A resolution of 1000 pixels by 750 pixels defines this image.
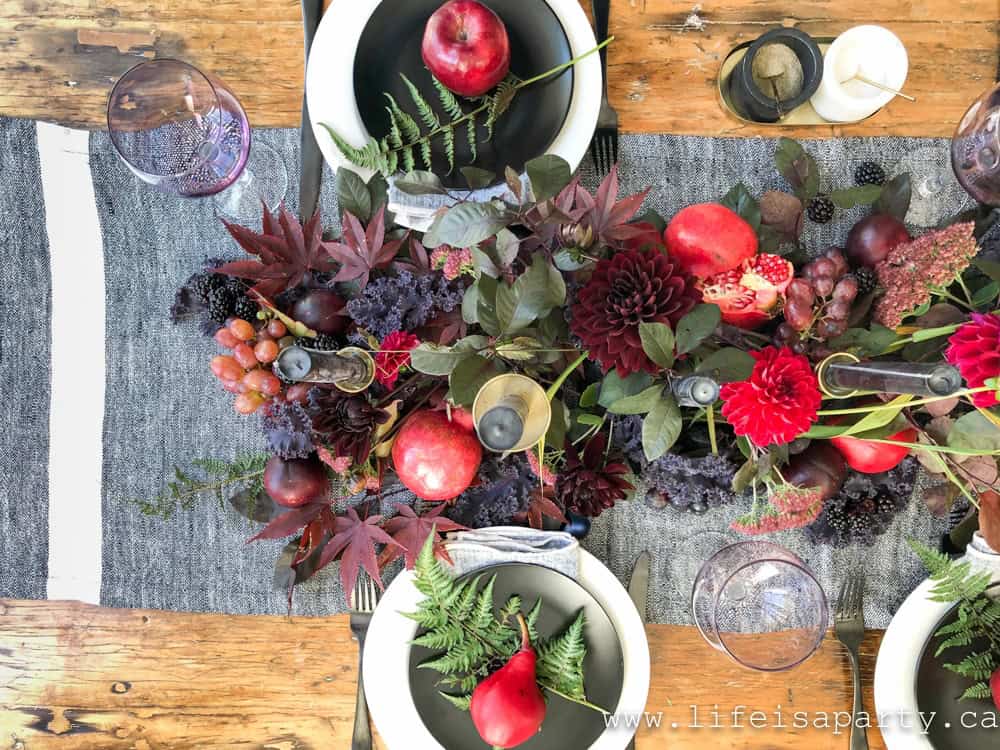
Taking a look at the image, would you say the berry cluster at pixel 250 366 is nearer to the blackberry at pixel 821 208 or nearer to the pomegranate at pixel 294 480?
the pomegranate at pixel 294 480

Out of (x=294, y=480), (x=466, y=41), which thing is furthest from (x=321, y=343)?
(x=466, y=41)

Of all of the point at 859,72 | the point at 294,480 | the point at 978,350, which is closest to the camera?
the point at 978,350

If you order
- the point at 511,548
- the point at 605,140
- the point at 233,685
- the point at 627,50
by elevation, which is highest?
the point at 627,50

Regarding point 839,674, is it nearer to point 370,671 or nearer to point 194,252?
point 370,671

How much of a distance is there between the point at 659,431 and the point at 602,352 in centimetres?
8

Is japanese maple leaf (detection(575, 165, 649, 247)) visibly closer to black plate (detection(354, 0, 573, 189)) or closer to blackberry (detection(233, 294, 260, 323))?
black plate (detection(354, 0, 573, 189))

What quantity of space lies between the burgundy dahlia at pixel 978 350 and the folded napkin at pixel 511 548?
Result: 43cm

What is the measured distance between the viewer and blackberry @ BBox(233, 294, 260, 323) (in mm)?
724

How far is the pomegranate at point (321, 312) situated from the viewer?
70 centimetres

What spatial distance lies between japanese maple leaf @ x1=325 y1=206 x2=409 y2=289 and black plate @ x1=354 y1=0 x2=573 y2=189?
0.40ft

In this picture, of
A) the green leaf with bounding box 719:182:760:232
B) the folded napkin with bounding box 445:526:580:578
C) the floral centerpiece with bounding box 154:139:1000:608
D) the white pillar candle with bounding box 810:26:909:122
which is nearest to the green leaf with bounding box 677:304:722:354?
the floral centerpiece with bounding box 154:139:1000:608

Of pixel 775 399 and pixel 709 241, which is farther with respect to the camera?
pixel 709 241

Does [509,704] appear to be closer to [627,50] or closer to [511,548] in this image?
[511,548]

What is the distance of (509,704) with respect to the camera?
689 mm
